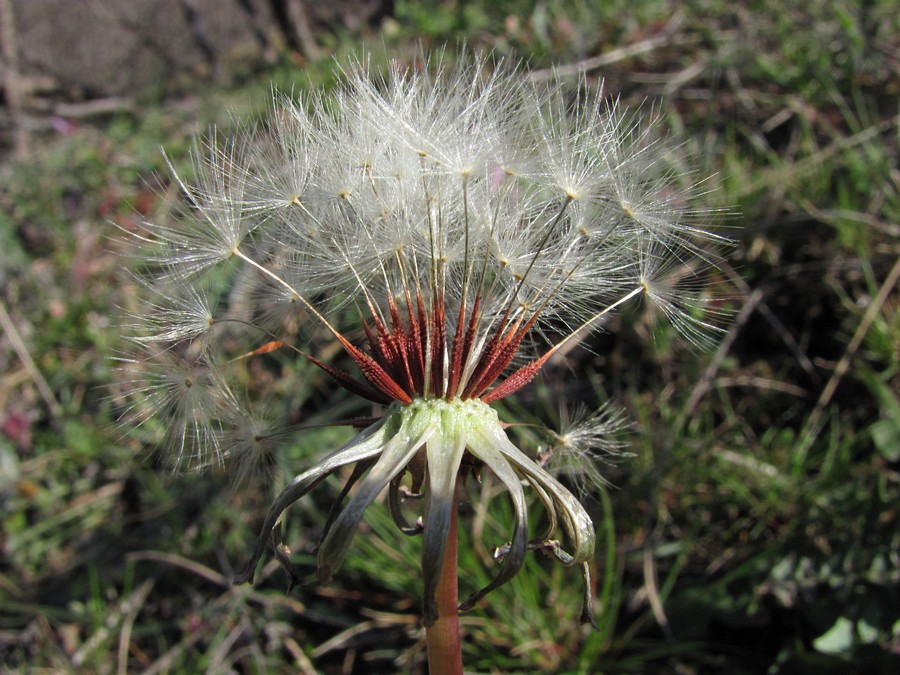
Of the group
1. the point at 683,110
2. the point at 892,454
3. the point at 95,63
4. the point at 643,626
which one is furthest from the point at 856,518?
the point at 95,63

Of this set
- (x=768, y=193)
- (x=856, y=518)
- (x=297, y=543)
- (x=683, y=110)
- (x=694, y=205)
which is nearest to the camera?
(x=694, y=205)

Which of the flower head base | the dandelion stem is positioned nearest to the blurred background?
the flower head base

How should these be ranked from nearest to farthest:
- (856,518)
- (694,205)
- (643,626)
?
(694,205), (856,518), (643,626)

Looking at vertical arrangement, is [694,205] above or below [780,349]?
above

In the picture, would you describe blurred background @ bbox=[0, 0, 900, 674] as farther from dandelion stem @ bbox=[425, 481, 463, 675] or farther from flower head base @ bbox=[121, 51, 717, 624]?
dandelion stem @ bbox=[425, 481, 463, 675]

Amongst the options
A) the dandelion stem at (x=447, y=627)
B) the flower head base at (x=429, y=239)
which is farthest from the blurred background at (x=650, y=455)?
the dandelion stem at (x=447, y=627)

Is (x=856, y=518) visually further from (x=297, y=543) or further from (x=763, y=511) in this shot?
(x=297, y=543)
